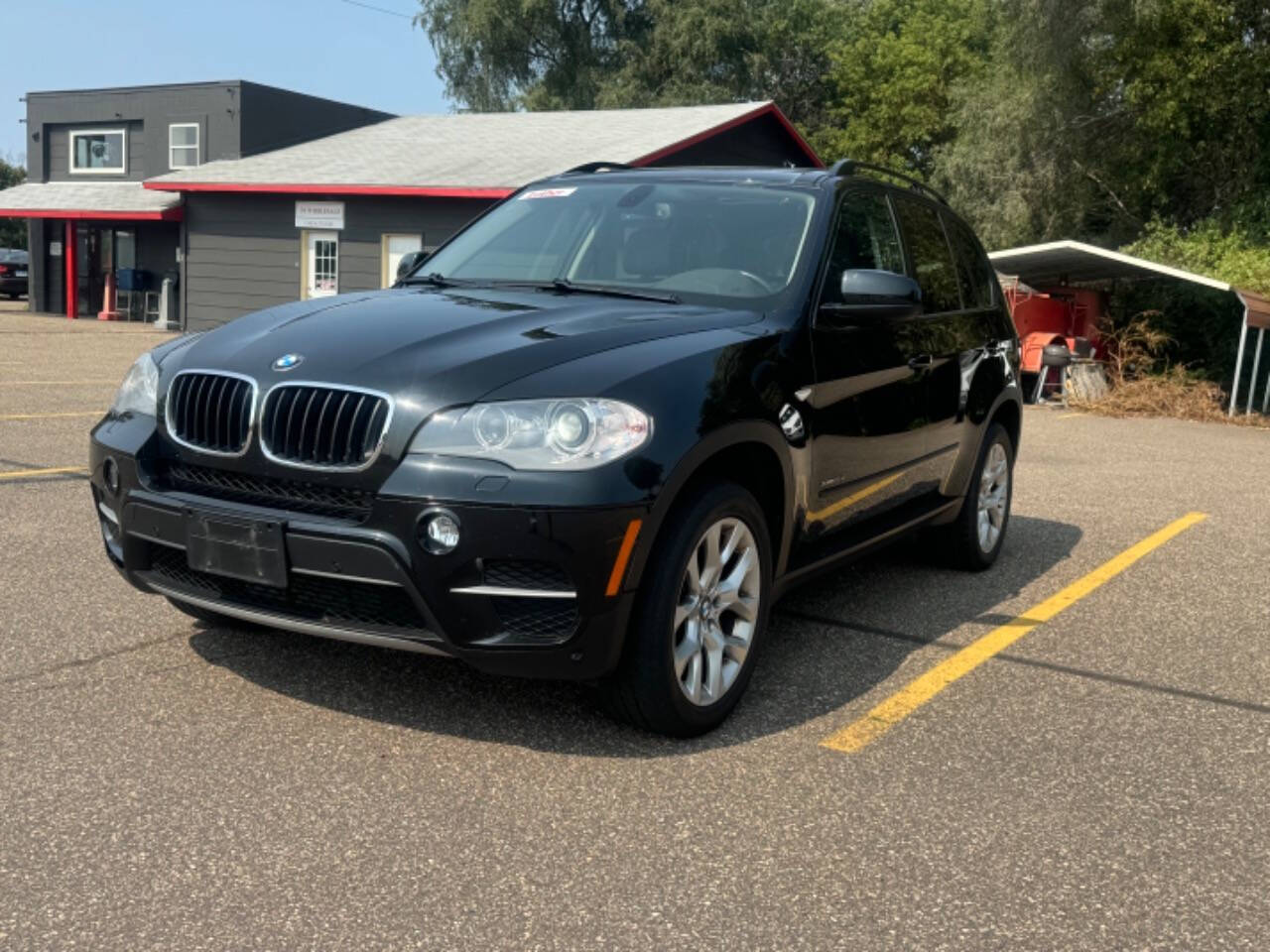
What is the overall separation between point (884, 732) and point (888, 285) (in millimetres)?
1516

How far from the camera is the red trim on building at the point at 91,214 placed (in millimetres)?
28766

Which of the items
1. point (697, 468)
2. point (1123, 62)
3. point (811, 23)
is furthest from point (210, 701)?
point (811, 23)

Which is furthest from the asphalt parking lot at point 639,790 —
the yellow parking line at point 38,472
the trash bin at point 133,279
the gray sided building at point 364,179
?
the trash bin at point 133,279

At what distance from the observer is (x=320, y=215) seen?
25312 mm

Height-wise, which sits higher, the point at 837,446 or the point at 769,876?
the point at 837,446

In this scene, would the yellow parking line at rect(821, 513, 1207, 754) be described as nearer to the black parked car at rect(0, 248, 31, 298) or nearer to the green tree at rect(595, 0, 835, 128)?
the black parked car at rect(0, 248, 31, 298)

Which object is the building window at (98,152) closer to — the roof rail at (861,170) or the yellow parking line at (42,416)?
the yellow parking line at (42,416)

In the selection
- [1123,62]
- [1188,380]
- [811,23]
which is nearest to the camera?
[1188,380]

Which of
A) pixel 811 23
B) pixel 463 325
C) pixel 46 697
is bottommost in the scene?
pixel 46 697

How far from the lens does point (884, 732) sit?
415 centimetres

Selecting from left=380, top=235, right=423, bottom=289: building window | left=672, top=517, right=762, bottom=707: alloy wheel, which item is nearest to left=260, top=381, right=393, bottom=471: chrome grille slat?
left=672, top=517, right=762, bottom=707: alloy wheel

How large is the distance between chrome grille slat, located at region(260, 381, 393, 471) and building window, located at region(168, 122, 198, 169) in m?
30.0

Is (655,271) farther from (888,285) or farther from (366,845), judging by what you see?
(366,845)

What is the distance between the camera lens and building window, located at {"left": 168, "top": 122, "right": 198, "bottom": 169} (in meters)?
31.6
